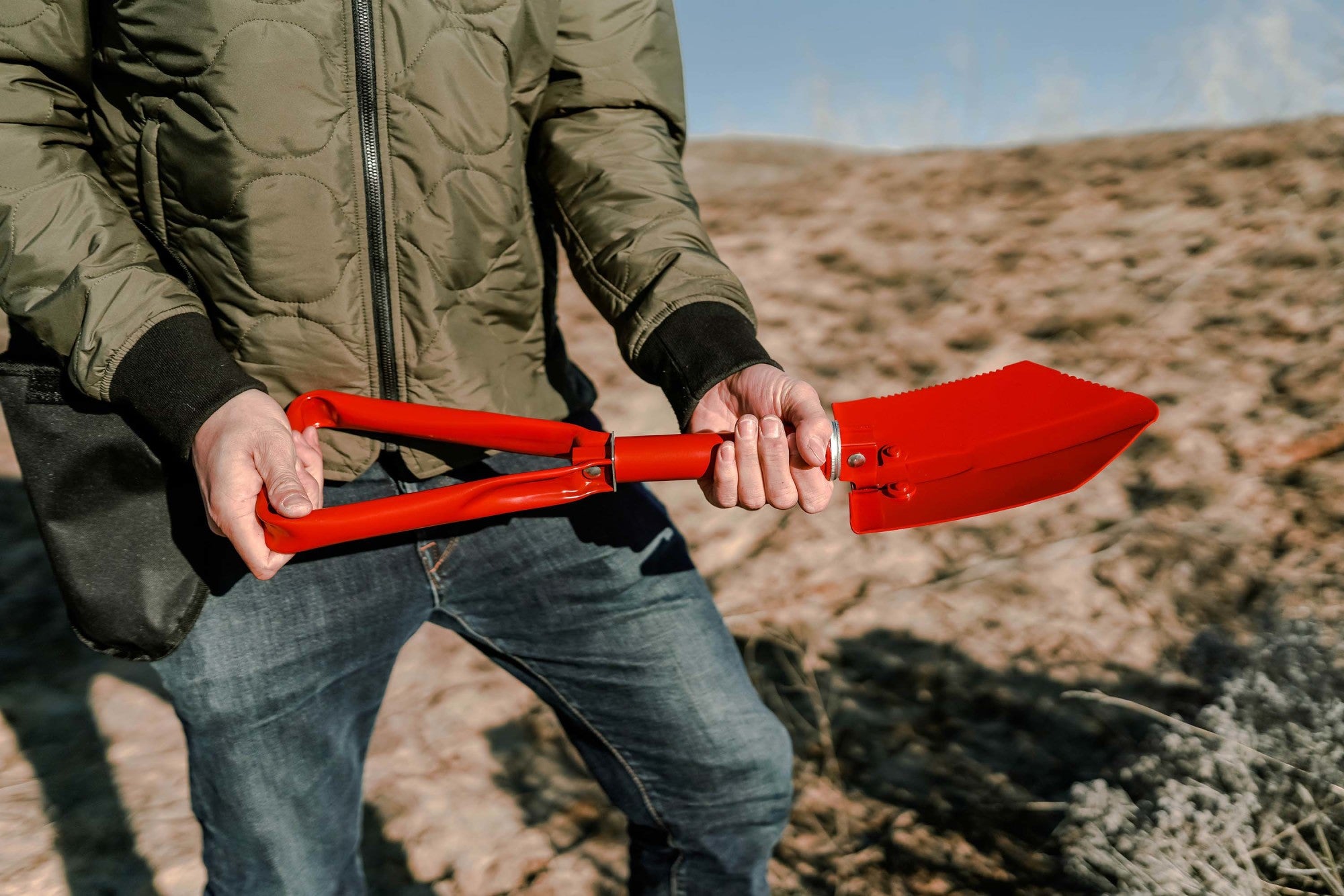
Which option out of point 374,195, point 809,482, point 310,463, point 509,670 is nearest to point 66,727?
point 509,670

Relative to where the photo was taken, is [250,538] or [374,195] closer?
[250,538]

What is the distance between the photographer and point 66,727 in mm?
2365

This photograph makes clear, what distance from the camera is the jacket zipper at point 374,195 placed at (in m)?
1.29

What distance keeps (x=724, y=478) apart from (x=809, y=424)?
141mm

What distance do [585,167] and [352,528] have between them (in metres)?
0.73

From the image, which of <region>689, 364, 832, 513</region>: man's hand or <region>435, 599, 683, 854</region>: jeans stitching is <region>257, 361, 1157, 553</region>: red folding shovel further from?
<region>435, 599, 683, 854</region>: jeans stitching

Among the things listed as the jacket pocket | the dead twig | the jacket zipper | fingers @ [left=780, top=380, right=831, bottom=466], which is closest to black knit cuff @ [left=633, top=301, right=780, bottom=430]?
fingers @ [left=780, top=380, right=831, bottom=466]

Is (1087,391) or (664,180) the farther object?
(664,180)

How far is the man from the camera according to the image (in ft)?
4.03

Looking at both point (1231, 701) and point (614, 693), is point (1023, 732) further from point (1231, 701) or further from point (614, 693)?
point (614, 693)

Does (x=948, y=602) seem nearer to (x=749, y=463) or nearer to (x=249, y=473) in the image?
(x=749, y=463)

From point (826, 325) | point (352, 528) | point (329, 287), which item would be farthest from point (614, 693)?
point (826, 325)

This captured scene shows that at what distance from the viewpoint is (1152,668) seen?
2.20m

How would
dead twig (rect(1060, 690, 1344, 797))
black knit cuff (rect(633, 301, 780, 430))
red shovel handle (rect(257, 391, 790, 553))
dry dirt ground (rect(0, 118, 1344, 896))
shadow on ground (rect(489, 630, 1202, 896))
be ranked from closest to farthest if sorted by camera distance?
red shovel handle (rect(257, 391, 790, 553)) < black knit cuff (rect(633, 301, 780, 430)) < dead twig (rect(1060, 690, 1344, 797)) < shadow on ground (rect(489, 630, 1202, 896)) < dry dirt ground (rect(0, 118, 1344, 896))
